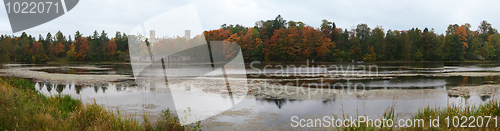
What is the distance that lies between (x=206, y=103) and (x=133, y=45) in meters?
6.62

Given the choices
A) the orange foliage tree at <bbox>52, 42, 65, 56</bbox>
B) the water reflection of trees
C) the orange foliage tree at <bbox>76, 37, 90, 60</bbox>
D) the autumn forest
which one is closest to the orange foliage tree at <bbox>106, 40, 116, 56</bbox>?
the autumn forest

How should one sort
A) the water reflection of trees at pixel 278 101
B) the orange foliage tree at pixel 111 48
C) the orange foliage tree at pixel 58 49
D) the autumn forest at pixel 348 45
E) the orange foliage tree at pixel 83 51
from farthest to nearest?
the orange foliage tree at pixel 58 49
the orange foliage tree at pixel 83 51
the orange foliage tree at pixel 111 48
the autumn forest at pixel 348 45
the water reflection of trees at pixel 278 101

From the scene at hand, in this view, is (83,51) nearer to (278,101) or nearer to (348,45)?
Result: (348,45)

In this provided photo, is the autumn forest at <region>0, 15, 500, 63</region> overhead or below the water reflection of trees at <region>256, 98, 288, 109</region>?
overhead

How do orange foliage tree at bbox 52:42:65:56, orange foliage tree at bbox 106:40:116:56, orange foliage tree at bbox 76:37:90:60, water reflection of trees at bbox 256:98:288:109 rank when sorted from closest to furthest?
water reflection of trees at bbox 256:98:288:109, orange foliage tree at bbox 106:40:116:56, orange foliage tree at bbox 76:37:90:60, orange foliage tree at bbox 52:42:65:56

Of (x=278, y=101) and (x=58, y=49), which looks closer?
(x=278, y=101)

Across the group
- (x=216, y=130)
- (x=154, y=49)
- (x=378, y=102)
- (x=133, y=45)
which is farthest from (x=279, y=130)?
(x=378, y=102)

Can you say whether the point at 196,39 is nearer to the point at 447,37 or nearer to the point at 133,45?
the point at 133,45

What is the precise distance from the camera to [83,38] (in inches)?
3489

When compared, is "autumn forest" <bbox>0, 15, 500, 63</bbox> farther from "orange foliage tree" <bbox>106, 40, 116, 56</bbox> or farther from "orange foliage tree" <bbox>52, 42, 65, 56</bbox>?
"orange foliage tree" <bbox>52, 42, 65, 56</bbox>

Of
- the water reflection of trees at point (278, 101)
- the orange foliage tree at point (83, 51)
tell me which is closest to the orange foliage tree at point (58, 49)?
the orange foliage tree at point (83, 51)

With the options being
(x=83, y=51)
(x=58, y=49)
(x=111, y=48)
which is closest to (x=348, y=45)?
(x=111, y=48)

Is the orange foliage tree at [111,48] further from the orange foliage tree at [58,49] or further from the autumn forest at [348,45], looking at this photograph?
the orange foliage tree at [58,49]

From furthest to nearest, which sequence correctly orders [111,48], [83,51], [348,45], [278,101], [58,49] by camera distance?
[58,49]
[83,51]
[111,48]
[348,45]
[278,101]
